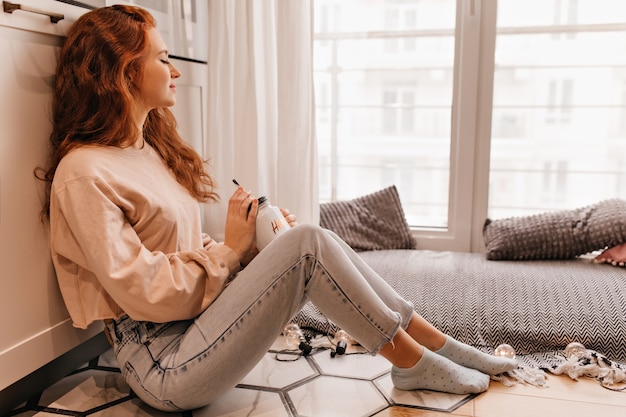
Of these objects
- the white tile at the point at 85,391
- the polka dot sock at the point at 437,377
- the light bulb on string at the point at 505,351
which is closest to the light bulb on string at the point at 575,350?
the light bulb on string at the point at 505,351

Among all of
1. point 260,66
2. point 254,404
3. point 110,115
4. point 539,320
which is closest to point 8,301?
point 110,115

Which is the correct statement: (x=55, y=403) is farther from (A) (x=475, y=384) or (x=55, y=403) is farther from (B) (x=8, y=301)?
(A) (x=475, y=384)

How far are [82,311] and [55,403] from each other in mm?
266

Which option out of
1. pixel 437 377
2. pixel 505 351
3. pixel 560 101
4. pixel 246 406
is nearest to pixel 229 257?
pixel 246 406

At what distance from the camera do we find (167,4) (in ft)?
6.79

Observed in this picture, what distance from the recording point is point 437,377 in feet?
5.18

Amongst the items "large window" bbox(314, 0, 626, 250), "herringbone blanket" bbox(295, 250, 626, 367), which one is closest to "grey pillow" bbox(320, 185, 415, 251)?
Answer: "large window" bbox(314, 0, 626, 250)

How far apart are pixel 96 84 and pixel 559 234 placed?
171 centimetres

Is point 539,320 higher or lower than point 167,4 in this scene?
lower

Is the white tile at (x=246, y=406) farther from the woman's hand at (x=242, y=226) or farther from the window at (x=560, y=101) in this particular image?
the window at (x=560, y=101)

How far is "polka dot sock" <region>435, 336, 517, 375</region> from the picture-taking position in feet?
5.42

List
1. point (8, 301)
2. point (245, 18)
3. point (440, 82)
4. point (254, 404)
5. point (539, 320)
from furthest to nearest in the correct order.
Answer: point (440, 82) < point (245, 18) < point (539, 320) < point (254, 404) < point (8, 301)

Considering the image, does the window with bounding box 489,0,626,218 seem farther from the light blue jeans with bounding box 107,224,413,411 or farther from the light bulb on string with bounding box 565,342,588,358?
the light blue jeans with bounding box 107,224,413,411

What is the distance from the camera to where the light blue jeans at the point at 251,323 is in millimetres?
1412
